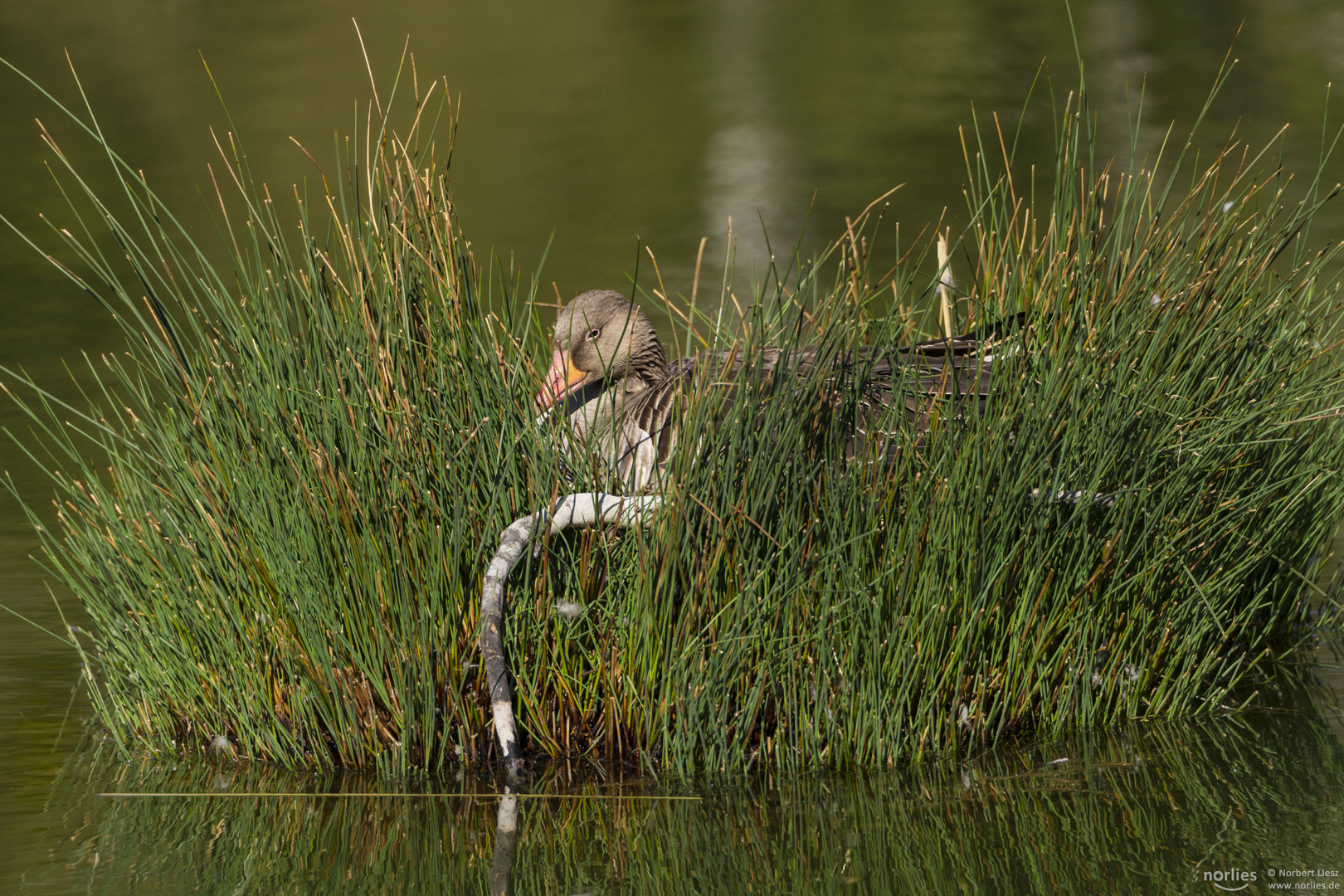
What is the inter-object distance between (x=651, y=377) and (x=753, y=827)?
7.16 ft

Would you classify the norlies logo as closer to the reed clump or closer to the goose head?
the reed clump

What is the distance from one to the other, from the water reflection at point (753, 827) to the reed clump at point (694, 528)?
0.12 m

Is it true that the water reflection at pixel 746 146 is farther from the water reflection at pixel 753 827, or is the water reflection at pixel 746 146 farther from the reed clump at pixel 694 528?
the water reflection at pixel 753 827

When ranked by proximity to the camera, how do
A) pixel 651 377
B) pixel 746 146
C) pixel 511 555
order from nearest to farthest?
pixel 511 555
pixel 651 377
pixel 746 146

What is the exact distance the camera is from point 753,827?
2594 mm

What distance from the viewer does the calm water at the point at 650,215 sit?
8.23ft

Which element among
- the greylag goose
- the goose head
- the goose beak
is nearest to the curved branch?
the greylag goose

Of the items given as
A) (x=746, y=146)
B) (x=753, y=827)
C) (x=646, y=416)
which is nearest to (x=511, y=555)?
(x=753, y=827)

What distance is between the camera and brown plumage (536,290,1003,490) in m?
2.93

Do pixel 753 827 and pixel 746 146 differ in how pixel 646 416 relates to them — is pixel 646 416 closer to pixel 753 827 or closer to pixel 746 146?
pixel 753 827

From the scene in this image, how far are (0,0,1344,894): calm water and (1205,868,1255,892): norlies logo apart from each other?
2 centimetres

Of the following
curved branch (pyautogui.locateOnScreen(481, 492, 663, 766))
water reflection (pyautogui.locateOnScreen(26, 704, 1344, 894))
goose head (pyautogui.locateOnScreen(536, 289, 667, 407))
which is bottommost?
water reflection (pyautogui.locateOnScreen(26, 704, 1344, 894))

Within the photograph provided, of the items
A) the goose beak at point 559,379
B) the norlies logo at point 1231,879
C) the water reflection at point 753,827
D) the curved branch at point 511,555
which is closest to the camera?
the norlies logo at point 1231,879

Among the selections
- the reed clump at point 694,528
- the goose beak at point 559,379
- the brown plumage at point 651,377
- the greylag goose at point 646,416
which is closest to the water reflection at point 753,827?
the reed clump at point 694,528
